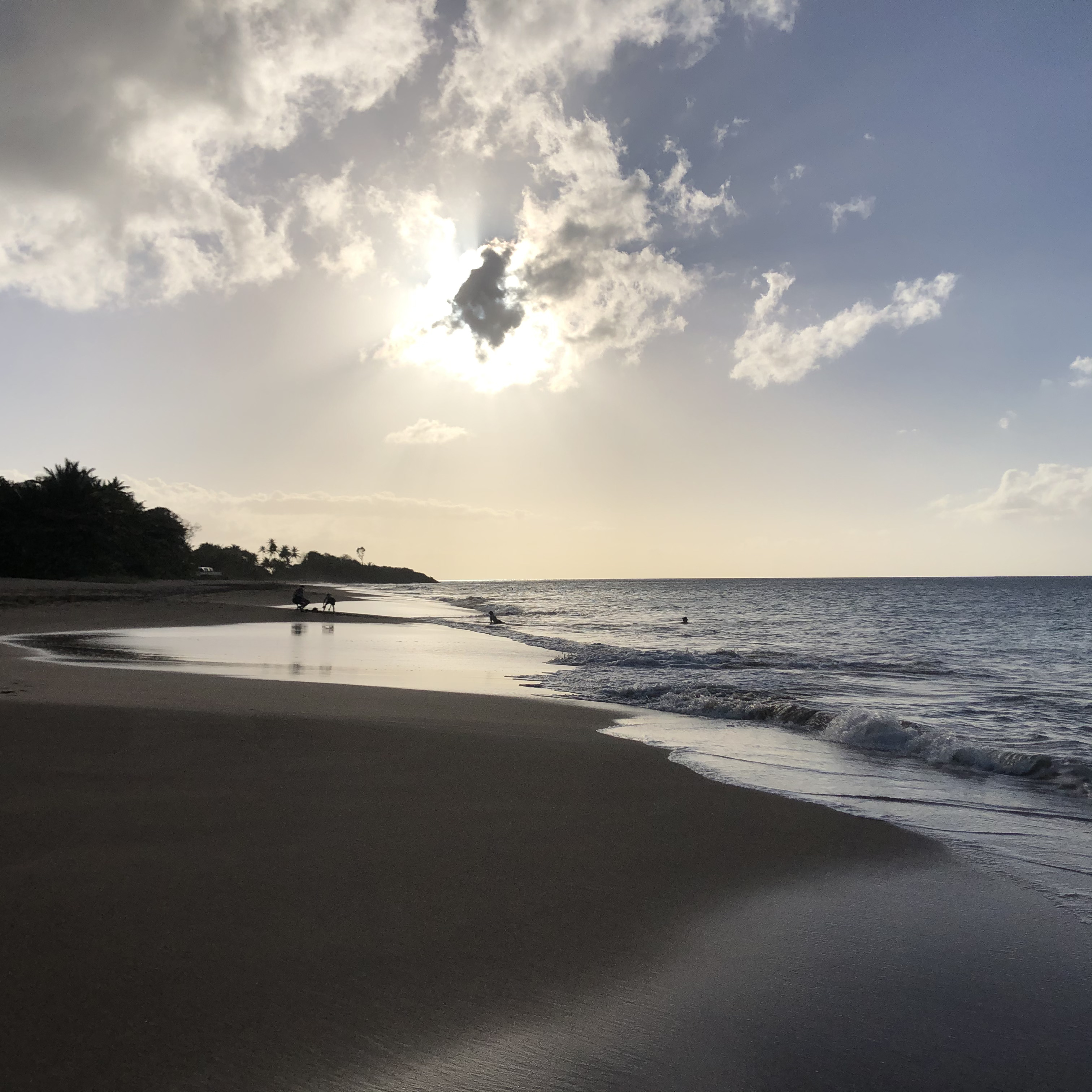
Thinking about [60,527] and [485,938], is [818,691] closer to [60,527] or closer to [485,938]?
[485,938]

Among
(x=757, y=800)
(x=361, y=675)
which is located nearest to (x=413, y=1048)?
(x=757, y=800)

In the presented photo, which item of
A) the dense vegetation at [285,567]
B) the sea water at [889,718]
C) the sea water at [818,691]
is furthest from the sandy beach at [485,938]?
the dense vegetation at [285,567]

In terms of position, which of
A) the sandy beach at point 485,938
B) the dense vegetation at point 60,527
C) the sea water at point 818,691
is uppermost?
the dense vegetation at point 60,527

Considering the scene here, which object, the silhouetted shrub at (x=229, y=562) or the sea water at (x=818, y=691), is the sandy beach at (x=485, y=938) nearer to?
the sea water at (x=818, y=691)

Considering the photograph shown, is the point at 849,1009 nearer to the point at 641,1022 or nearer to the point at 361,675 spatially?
the point at 641,1022

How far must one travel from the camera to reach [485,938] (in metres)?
3.34

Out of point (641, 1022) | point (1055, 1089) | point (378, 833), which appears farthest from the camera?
point (378, 833)

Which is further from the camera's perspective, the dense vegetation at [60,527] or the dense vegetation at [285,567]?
the dense vegetation at [285,567]

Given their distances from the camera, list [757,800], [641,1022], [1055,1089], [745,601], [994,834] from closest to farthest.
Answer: [1055,1089] → [641,1022] → [994,834] → [757,800] → [745,601]

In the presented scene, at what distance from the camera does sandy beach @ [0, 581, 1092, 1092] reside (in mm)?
2508

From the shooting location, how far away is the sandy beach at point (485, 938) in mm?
2508

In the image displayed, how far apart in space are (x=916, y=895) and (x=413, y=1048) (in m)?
3.19

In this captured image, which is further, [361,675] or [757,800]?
[361,675]

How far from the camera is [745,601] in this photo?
260 feet
